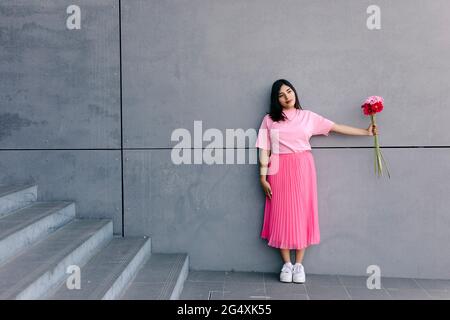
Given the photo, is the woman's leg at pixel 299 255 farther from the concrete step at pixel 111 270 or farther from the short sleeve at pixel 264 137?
the concrete step at pixel 111 270

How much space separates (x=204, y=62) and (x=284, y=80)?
2.54 ft

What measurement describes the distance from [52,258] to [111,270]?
17.0 inches

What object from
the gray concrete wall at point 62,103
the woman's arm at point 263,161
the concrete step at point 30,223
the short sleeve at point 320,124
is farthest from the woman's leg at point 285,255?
the concrete step at point 30,223

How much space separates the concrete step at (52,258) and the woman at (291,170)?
1.55 meters

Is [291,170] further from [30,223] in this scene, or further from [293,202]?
[30,223]

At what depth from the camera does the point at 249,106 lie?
4133 millimetres

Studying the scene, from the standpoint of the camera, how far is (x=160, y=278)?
11.7 feet

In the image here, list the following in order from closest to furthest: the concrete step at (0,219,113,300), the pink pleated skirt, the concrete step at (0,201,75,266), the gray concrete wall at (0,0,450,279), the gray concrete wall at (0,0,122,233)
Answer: the concrete step at (0,219,113,300) → the concrete step at (0,201,75,266) → the pink pleated skirt → the gray concrete wall at (0,0,450,279) → the gray concrete wall at (0,0,122,233)

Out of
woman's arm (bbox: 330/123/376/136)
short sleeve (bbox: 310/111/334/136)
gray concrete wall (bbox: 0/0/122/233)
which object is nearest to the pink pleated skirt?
short sleeve (bbox: 310/111/334/136)

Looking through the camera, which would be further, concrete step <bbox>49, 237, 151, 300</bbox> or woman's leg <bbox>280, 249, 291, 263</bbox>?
woman's leg <bbox>280, 249, 291, 263</bbox>

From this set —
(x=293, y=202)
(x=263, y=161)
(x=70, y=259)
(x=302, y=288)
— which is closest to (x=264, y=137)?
(x=263, y=161)

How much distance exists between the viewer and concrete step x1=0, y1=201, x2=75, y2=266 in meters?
3.12

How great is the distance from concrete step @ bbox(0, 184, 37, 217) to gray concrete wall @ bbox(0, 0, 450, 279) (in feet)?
0.72

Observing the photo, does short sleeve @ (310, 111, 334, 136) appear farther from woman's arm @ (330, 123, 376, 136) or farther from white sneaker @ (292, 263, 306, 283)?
white sneaker @ (292, 263, 306, 283)
